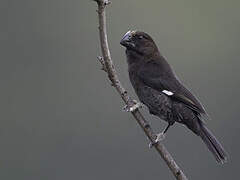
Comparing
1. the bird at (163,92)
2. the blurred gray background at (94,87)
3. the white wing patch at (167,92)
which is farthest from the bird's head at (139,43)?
the blurred gray background at (94,87)

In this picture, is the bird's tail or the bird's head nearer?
the bird's tail

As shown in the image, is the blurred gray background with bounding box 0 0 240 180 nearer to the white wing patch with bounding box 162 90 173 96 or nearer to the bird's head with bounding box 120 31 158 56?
the bird's head with bounding box 120 31 158 56

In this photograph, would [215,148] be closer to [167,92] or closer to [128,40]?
[167,92]

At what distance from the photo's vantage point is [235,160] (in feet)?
45.5

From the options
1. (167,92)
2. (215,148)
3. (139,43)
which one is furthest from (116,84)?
(139,43)

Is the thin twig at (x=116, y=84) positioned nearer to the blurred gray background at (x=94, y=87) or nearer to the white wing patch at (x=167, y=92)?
the white wing patch at (x=167, y=92)

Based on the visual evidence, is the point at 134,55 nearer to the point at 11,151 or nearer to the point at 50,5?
the point at 11,151

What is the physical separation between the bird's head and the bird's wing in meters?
0.13

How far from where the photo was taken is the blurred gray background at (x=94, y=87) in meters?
13.6

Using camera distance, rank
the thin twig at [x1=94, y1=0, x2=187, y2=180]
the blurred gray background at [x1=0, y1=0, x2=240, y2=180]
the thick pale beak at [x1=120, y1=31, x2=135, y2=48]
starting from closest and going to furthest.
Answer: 1. the thin twig at [x1=94, y1=0, x2=187, y2=180]
2. the thick pale beak at [x1=120, y1=31, x2=135, y2=48]
3. the blurred gray background at [x1=0, y1=0, x2=240, y2=180]

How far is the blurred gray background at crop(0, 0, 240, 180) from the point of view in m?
13.6

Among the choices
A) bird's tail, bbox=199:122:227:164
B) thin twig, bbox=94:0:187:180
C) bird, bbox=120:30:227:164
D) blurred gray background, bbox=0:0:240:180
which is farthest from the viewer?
blurred gray background, bbox=0:0:240:180

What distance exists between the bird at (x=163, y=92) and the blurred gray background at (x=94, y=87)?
5.11m

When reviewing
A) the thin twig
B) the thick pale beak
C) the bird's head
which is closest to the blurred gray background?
the bird's head
